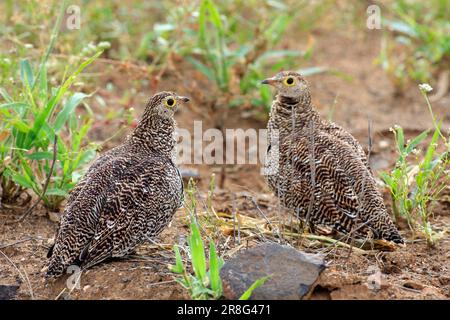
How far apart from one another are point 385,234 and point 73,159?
2.72 meters

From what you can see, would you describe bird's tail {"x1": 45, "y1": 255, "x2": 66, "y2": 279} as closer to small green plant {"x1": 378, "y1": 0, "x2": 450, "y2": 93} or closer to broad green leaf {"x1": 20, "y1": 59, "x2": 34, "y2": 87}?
broad green leaf {"x1": 20, "y1": 59, "x2": 34, "y2": 87}

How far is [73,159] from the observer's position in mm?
6129

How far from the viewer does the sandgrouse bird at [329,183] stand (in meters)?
5.89

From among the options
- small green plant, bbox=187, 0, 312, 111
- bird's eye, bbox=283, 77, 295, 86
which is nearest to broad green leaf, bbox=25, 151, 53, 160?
bird's eye, bbox=283, 77, 295, 86

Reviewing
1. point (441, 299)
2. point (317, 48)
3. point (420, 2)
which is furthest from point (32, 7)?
point (420, 2)

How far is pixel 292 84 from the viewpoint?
21.3ft

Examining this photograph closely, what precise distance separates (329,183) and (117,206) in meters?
1.82

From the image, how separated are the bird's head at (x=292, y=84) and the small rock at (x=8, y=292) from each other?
290 centimetres

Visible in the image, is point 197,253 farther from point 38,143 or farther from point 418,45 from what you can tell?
point 418,45

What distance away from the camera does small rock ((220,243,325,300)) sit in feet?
15.1

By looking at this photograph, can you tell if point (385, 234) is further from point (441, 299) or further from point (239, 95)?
point (239, 95)

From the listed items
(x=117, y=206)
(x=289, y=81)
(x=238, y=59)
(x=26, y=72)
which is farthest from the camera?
(x=238, y=59)

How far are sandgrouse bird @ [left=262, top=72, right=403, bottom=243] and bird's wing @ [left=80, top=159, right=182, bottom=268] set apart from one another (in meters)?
0.97

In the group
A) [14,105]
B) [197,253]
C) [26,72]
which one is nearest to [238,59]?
[26,72]
